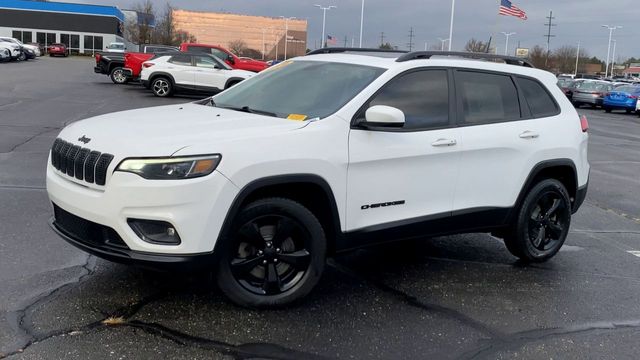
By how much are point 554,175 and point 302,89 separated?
2.67 metres

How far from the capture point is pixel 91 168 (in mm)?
3871

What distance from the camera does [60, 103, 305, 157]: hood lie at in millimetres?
3764

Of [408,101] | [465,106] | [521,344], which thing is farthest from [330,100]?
[521,344]

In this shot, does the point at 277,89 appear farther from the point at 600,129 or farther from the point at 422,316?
the point at 600,129

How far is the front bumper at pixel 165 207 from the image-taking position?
3.66 meters

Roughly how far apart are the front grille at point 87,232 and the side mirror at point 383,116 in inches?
71.9

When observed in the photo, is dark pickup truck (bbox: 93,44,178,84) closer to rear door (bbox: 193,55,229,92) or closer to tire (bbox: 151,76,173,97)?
tire (bbox: 151,76,173,97)

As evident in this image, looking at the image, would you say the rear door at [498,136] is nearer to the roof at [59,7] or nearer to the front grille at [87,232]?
the front grille at [87,232]

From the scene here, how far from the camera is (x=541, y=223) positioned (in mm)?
5742

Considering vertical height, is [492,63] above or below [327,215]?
above

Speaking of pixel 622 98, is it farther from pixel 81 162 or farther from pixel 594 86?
pixel 81 162

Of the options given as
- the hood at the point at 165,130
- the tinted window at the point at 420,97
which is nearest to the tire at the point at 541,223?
the tinted window at the point at 420,97

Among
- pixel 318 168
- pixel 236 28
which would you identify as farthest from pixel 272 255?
pixel 236 28

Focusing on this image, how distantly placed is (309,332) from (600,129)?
20884mm
